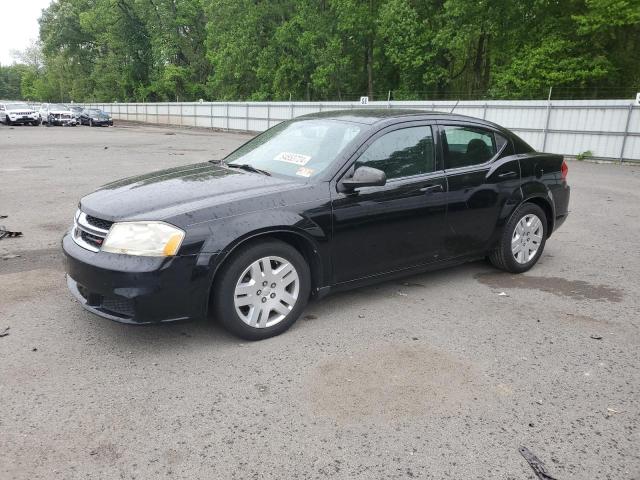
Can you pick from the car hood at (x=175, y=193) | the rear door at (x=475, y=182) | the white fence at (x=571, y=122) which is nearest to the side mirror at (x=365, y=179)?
the car hood at (x=175, y=193)

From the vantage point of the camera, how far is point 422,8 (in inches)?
1430

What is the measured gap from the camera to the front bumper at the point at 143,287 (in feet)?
11.1

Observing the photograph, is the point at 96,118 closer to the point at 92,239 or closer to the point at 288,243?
the point at 92,239

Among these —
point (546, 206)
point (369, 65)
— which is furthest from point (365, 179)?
point (369, 65)

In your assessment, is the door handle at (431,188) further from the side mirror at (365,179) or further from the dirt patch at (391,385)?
the dirt patch at (391,385)

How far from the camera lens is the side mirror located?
3.99 meters

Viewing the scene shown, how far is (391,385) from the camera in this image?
10.8ft

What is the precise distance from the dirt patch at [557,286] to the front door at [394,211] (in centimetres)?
90

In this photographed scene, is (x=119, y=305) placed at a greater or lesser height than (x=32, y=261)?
greater

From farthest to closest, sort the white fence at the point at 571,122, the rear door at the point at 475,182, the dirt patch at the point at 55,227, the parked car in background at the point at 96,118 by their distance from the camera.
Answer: the parked car in background at the point at 96,118, the white fence at the point at 571,122, the dirt patch at the point at 55,227, the rear door at the point at 475,182

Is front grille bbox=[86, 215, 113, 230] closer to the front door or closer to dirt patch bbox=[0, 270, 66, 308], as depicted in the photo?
dirt patch bbox=[0, 270, 66, 308]

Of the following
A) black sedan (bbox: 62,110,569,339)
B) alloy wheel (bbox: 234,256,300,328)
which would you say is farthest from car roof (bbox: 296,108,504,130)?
alloy wheel (bbox: 234,256,300,328)

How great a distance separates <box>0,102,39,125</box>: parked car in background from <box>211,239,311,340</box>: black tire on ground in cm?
3975

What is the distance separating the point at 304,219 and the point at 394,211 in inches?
34.1
